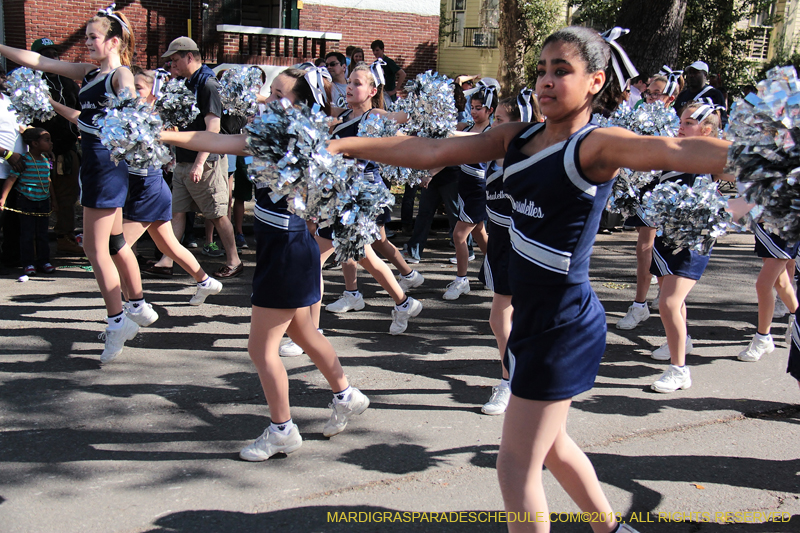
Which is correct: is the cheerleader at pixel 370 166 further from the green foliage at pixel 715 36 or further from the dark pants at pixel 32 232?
the green foliage at pixel 715 36

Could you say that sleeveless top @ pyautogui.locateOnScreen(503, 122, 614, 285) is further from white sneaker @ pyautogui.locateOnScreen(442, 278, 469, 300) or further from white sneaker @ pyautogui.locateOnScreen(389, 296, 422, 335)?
white sneaker @ pyautogui.locateOnScreen(442, 278, 469, 300)

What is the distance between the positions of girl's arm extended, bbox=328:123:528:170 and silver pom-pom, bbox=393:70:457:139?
10.6 feet

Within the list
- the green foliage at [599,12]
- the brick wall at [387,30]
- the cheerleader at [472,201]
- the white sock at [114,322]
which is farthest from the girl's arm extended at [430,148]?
the green foliage at [599,12]

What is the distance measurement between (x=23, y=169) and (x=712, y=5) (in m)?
22.0

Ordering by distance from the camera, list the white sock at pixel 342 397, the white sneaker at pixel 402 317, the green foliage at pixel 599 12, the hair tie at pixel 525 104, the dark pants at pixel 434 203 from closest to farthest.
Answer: the white sock at pixel 342 397 < the hair tie at pixel 525 104 < the white sneaker at pixel 402 317 < the dark pants at pixel 434 203 < the green foliage at pixel 599 12

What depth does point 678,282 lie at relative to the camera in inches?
195

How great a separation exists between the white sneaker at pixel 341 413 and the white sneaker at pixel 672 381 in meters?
2.21

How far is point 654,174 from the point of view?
5.77m

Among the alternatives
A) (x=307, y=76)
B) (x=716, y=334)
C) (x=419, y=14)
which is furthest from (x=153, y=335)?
(x=419, y=14)

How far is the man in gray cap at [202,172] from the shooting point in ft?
23.8

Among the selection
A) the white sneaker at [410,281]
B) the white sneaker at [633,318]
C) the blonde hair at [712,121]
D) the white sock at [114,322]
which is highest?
the blonde hair at [712,121]

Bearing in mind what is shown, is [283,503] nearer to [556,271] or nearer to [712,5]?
[556,271]

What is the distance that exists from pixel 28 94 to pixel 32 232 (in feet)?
5.35

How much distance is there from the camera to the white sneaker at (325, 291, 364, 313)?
6.71 metres
